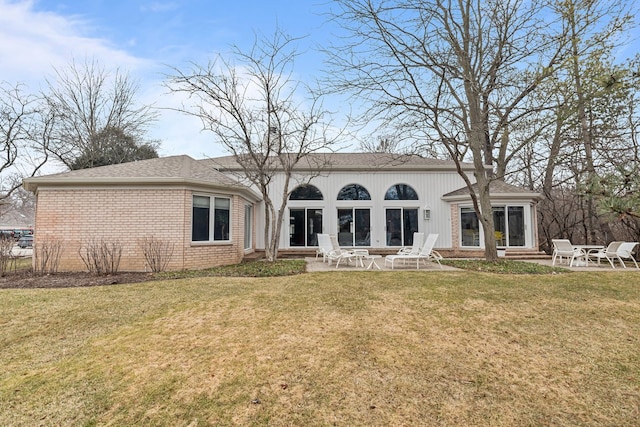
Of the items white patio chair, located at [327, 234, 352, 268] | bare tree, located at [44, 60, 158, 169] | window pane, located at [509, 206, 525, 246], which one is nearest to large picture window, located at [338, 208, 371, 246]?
white patio chair, located at [327, 234, 352, 268]

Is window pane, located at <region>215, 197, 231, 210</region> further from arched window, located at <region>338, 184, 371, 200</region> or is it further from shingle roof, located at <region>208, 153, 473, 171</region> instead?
arched window, located at <region>338, 184, 371, 200</region>

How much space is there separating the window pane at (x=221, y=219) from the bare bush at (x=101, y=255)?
119 inches

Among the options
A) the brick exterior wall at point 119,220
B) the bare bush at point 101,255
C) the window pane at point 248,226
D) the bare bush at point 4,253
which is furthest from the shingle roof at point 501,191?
the bare bush at point 4,253

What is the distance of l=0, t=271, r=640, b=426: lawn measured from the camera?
2775 mm

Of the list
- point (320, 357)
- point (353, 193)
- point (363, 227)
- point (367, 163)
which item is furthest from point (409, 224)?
point (320, 357)

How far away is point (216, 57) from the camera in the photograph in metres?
11.0

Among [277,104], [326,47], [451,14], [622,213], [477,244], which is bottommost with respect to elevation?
[477,244]

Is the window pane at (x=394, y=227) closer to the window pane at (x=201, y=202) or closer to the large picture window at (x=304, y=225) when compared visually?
the large picture window at (x=304, y=225)

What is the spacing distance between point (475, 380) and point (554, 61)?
11129 mm

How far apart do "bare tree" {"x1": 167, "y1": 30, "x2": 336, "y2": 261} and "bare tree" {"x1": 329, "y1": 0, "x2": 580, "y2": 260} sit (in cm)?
167

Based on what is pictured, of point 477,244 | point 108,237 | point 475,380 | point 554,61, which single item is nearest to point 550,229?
point 477,244

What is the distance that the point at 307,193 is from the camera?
16.4 meters

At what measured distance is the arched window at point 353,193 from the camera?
16.4m

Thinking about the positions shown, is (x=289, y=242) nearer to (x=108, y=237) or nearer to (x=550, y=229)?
(x=108, y=237)
